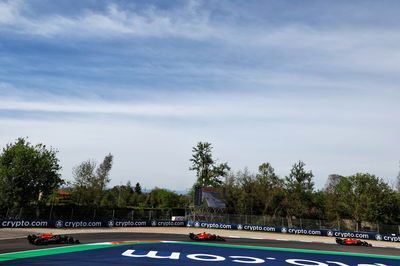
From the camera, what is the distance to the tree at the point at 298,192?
57.6m

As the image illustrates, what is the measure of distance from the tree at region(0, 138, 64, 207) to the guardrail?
846cm

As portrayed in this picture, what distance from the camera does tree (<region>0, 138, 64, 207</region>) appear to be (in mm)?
40625

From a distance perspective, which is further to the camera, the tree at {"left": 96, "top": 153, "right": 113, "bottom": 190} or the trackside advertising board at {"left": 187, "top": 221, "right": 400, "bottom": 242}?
the tree at {"left": 96, "top": 153, "right": 113, "bottom": 190}

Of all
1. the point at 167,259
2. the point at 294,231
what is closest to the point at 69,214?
the point at 167,259

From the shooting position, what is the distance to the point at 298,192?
59000 millimetres

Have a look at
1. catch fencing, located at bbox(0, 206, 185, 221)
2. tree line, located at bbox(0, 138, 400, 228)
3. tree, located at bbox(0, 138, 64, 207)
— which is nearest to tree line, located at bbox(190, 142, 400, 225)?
tree line, located at bbox(0, 138, 400, 228)

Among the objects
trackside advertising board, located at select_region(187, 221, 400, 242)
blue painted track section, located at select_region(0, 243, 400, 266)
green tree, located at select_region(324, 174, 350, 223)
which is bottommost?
trackside advertising board, located at select_region(187, 221, 400, 242)

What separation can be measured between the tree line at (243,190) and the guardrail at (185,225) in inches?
321

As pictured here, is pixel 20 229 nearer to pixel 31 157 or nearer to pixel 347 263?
pixel 31 157

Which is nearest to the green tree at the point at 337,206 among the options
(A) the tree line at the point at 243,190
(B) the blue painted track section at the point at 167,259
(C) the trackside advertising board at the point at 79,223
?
(A) the tree line at the point at 243,190

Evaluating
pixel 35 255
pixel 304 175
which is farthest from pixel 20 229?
pixel 304 175

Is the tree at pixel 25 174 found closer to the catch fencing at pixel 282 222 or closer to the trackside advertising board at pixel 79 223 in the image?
the trackside advertising board at pixel 79 223

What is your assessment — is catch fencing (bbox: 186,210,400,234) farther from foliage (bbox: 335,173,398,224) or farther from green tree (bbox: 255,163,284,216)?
green tree (bbox: 255,163,284,216)

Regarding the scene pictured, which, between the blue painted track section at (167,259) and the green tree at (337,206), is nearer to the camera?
the blue painted track section at (167,259)
